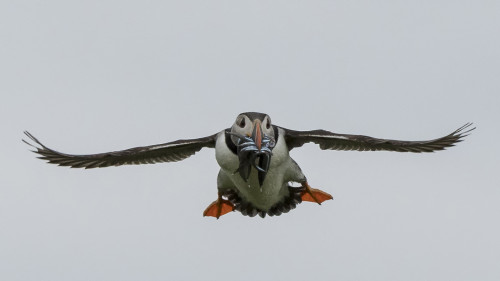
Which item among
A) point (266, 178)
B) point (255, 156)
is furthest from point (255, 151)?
point (266, 178)

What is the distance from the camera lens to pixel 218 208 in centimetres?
2189

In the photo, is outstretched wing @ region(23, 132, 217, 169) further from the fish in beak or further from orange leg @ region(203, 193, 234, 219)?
the fish in beak

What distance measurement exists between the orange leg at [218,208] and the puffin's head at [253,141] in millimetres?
2117

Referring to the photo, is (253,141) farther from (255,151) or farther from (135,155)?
(135,155)

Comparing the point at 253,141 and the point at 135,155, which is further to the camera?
the point at 135,155

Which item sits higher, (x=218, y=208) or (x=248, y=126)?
(x=248, y=126)

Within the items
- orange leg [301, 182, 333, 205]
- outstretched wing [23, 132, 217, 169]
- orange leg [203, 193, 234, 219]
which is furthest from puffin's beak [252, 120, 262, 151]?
orange leg [301, 182, 333, 205]

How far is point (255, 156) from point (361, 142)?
8.86 ft

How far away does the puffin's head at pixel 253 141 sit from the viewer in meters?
18.8

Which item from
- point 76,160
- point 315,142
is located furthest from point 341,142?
point 76,160

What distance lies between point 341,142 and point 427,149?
1514 mm

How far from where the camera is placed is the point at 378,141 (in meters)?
20.7

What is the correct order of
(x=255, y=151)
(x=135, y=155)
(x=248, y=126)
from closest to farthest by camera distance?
(x=255, y=151) → (x=248, y=126) → (x=135, y=155)

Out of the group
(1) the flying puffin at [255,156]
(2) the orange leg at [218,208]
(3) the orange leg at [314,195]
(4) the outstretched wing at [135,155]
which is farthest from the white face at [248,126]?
(3) the orange leg at [314,195]
